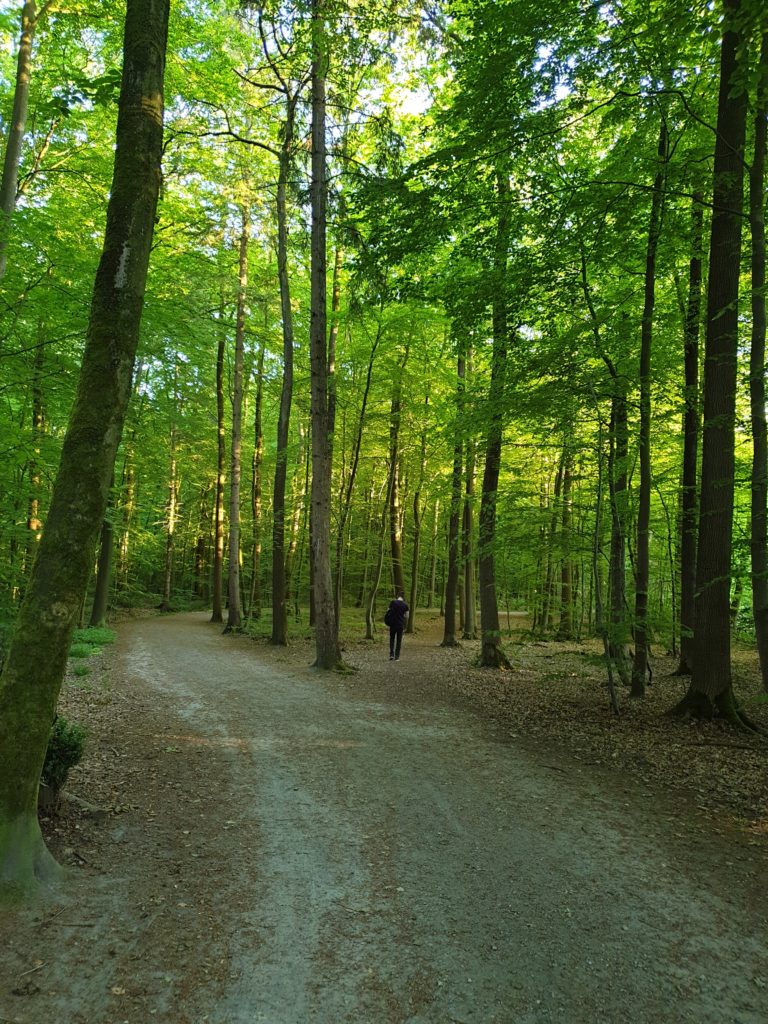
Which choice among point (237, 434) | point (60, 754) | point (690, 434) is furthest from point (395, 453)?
point (60, 754)

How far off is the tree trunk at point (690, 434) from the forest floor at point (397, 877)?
14.4 feet

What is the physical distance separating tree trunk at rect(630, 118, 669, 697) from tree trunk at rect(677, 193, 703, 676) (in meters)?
0.72

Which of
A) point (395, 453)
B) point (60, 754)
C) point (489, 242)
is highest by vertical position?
point (489, 242)

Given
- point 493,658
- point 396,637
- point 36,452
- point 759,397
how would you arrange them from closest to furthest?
point 759,397
point 36,452
point 493,658
point 396,637

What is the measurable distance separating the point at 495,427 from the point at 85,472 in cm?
785

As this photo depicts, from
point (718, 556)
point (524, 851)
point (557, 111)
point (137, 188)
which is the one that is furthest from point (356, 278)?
point (524, 851)

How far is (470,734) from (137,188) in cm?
709

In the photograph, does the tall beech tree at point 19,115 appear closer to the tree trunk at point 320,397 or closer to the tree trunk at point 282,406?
the tree trunk at point 320,397

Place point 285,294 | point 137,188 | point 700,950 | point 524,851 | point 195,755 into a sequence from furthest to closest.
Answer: point 285,294 → point 195,755 → point 524,851 → point 137,188 → point 700,950

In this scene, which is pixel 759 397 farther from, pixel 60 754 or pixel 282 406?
pixel 282 406

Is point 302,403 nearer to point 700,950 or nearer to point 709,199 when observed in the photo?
point 709,199

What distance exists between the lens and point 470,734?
7.53 metres

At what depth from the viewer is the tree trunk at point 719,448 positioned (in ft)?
24.1

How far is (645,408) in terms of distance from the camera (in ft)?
29.9
